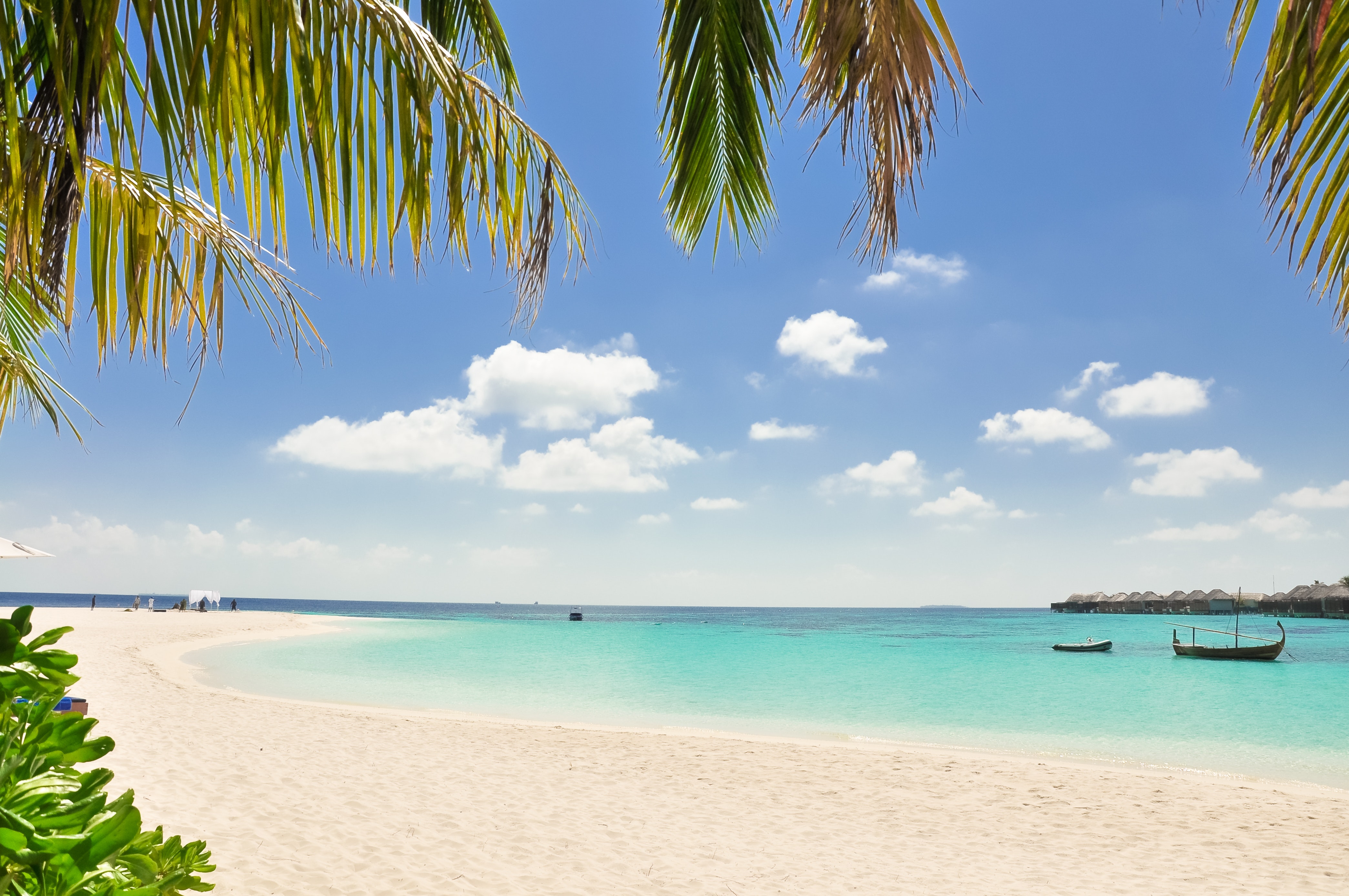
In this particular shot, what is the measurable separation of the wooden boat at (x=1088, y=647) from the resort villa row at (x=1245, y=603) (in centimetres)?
3653

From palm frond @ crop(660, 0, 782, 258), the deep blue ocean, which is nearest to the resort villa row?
the deep blue ocean

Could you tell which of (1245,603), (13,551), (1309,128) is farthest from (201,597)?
(1245,603)

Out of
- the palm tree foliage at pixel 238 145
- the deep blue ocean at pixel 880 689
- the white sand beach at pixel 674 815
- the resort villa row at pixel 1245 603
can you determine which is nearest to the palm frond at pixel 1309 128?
the palm tree foliage at pixel 238 145

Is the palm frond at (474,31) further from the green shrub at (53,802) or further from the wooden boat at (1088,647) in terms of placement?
the wooden boat at (1088,647)

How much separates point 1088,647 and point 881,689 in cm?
2139

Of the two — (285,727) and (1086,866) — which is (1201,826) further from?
(285,727)

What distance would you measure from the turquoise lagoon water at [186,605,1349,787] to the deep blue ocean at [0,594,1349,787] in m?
0.10

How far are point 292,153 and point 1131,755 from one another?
1486 centimetres

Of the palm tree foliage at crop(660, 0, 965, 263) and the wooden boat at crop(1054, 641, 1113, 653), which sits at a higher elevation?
the palm tree foliage at crop(660, 0, 965, 263)

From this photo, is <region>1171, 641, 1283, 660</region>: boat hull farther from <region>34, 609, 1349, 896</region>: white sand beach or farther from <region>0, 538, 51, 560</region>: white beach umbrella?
<region>0, 538, 51, 560</region>: white beach umbrella

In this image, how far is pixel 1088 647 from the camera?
36.2m

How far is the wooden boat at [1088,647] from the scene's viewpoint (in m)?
35.7

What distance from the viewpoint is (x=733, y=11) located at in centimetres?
204

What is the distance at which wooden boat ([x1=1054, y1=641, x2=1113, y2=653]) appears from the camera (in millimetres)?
35656
